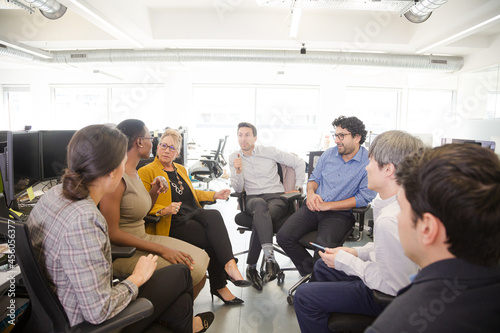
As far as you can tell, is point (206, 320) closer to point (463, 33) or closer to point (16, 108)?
point (463, 33)

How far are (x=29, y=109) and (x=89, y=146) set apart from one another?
9942 mm

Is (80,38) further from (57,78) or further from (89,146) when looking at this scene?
(89,146)

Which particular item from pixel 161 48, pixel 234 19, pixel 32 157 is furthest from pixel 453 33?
pixel 32 157

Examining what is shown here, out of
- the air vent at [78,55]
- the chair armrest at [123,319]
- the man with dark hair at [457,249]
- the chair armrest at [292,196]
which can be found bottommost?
the chair armrest at [123,319]

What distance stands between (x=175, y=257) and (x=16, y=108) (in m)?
10.0

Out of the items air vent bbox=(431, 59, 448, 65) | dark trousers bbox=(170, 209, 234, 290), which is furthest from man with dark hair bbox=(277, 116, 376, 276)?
air vent bbox=(431, 59, 448, 65)

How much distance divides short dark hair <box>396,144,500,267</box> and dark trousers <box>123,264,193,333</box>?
1.11m

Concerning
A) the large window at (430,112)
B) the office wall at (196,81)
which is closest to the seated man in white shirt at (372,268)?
the large window at (430,112)

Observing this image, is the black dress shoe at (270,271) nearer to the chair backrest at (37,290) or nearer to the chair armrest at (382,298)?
the chair armrest at (382,298)

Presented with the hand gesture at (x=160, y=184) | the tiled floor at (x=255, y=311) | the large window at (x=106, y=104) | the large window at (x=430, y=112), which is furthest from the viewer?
the large window at (x=106, y=104)

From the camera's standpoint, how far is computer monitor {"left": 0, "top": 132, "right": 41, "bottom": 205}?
184 cm

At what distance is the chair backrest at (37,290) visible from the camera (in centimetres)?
93

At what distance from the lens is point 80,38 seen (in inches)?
215

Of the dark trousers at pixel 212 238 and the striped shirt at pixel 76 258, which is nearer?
the striped shirt at pixel 76 258
